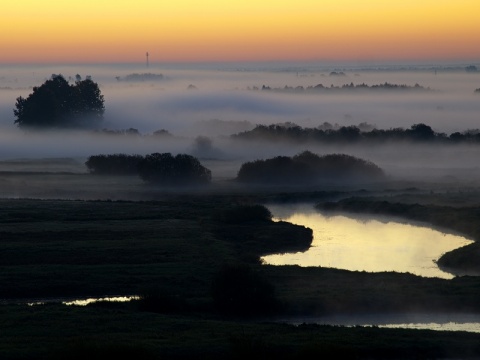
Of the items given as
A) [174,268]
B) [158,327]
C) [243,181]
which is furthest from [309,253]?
[243,181]

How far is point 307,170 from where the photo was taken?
4432 inches

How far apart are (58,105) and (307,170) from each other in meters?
70.8

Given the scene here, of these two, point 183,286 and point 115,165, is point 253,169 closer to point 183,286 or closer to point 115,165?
point 115,165

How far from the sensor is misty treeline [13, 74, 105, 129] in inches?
6713

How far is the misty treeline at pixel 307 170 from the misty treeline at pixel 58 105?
6524 centimetres

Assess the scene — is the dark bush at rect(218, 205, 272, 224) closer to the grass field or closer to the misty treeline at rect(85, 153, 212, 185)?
the grass field

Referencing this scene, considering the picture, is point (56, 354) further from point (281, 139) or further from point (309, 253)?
point (281, 139)

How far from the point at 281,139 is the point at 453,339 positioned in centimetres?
12245

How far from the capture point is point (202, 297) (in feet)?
156

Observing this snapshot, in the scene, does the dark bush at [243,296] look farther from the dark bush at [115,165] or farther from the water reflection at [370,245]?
the dark bush at [115,165]

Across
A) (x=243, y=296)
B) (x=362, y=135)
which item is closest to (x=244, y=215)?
(x=243, y=296)

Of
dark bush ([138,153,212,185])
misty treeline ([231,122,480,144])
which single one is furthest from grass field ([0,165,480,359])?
misty treeline ([231,122,480,144])

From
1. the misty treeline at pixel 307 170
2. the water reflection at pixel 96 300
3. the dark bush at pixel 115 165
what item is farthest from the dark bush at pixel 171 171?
the water reflection at pixel 96 300

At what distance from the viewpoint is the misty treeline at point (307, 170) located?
361ft
